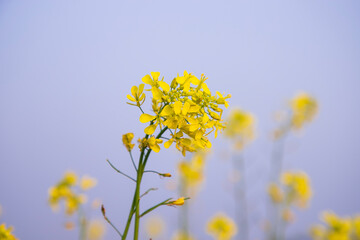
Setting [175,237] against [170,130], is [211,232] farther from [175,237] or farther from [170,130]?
[170,130]

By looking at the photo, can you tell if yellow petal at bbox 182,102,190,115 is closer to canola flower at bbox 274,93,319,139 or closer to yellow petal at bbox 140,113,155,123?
yellow petal at bbox 140,113,155,123

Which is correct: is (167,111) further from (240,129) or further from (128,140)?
(240,129)

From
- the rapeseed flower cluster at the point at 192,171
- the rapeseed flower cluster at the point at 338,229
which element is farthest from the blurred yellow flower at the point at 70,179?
the rapeseed flower cluster at the point at 338,229

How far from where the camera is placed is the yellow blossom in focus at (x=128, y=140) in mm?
1335

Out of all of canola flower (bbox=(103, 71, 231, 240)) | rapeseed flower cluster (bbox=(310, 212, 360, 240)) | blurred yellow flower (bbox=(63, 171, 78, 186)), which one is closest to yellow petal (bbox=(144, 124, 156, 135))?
canola flower (bbox=(103, 71, 231, 240))

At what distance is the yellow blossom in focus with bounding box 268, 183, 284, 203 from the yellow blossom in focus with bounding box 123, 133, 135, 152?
187 inches

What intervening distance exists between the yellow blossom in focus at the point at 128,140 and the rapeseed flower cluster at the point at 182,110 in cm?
10

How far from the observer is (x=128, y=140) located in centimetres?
134

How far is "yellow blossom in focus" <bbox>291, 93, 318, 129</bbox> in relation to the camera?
5667 mm

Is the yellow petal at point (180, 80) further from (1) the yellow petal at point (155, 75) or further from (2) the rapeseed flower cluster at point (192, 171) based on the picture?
(2) the rapeseed flower cluster at point (192, 171)

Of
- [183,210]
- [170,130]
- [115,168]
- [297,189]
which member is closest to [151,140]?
[170,130]

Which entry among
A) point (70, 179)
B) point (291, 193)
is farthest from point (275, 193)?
point (70, 179)

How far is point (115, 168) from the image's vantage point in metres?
1.25

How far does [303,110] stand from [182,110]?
16.8 feet
